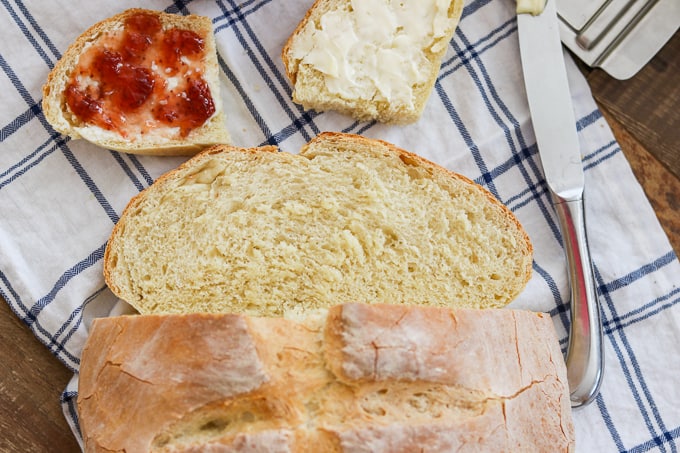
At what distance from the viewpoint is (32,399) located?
3283 millimetres

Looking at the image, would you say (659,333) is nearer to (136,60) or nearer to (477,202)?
(477,202)

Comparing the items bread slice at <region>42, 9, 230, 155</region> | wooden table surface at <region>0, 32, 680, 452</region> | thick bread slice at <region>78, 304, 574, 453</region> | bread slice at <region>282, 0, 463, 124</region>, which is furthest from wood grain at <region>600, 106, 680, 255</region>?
bread slice at <region>42, 9, 230, 155</region>

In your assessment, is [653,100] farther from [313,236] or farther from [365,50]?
[313,236]

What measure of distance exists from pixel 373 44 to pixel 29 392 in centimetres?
228

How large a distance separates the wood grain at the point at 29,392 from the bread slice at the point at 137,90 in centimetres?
96

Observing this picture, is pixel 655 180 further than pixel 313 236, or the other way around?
pixel 655 180

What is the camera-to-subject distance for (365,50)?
330 centimetres

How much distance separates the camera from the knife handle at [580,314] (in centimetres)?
333

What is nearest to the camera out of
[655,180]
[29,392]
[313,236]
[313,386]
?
[313,386]

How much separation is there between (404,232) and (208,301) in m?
0.90

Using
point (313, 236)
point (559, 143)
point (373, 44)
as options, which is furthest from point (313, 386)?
point (559, 143)

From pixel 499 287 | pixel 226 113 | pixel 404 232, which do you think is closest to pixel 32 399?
pixel 226 113

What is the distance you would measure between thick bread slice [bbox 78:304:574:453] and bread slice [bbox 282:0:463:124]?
1.16 m

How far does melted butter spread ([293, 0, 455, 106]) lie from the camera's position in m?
3.29
